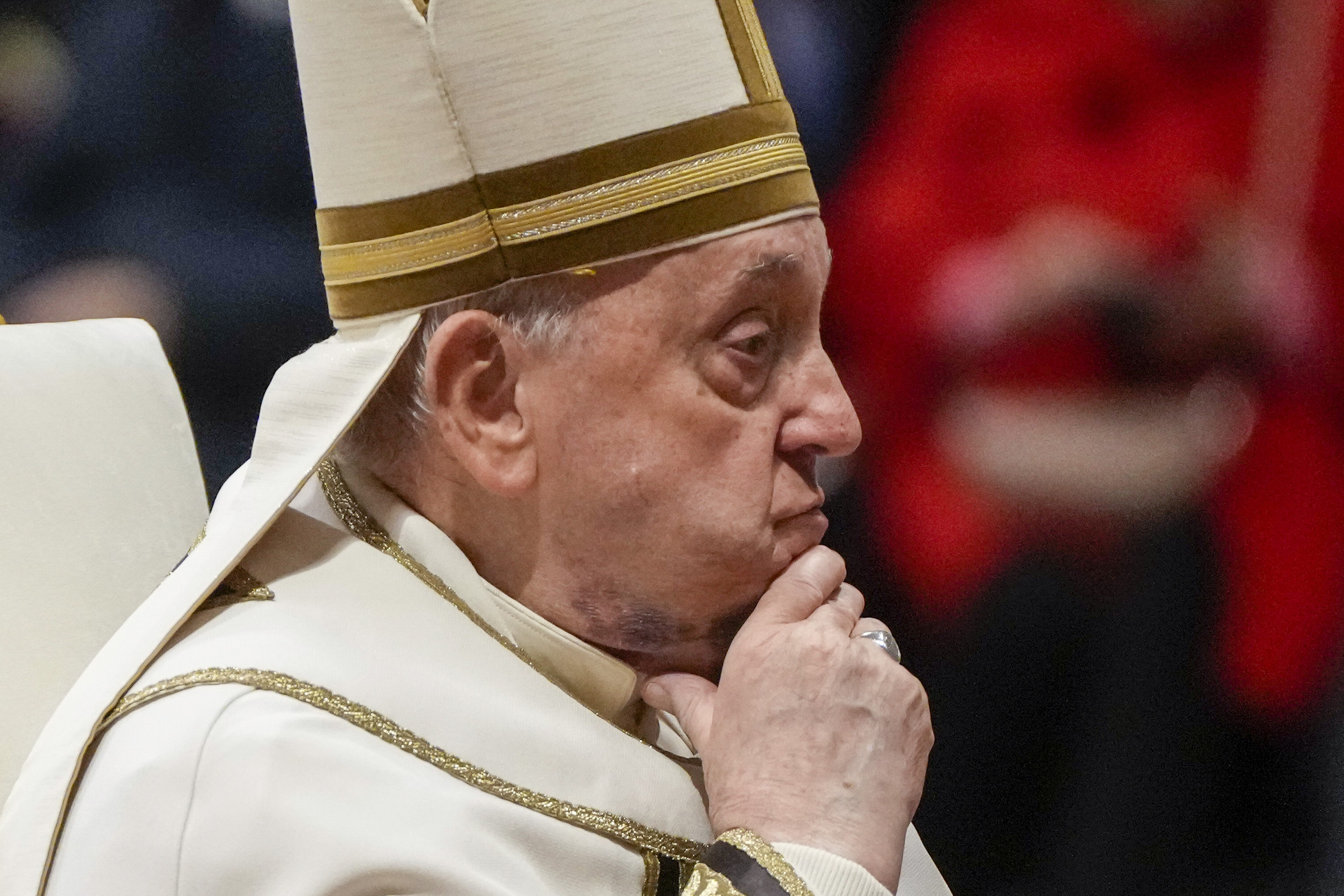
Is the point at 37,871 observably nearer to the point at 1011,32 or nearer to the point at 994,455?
the point at 994,455

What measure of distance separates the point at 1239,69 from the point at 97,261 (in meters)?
1.85

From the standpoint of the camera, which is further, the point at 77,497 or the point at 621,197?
the point at 77,497

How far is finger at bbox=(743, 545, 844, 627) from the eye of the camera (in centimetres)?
146

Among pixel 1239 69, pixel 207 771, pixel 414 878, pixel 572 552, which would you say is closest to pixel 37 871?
pixel 207 771

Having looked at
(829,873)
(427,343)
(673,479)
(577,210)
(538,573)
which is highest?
(577,210)

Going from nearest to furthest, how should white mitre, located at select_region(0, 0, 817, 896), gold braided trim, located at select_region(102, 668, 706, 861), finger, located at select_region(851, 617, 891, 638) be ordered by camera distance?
gold braided trim, located at select_region(102, 668, 706, 861) → white mitre, located at select_region(0, 0, 817, 896) → finger, located at select_region(851, 617, 891, 638)

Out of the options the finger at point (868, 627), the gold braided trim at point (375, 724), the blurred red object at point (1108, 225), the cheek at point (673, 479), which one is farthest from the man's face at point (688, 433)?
the blurred red object at point (1108, 225)

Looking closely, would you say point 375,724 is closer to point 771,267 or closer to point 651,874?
point 651,874

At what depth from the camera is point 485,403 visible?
1.47 metres

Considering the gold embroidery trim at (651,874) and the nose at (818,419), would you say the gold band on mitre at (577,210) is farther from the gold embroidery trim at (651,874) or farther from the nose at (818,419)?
the gold embroidery trim at (651,874)

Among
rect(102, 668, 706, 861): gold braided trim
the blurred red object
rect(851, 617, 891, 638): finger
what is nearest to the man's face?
rect(851, 617, 891, 638): finger

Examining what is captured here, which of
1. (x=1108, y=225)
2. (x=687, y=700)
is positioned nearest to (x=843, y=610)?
(x=687, y=700)

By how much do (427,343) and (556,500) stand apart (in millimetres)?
226

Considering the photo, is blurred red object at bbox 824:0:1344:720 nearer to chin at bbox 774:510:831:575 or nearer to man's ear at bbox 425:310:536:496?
chin at bbox 774:510:831:575
